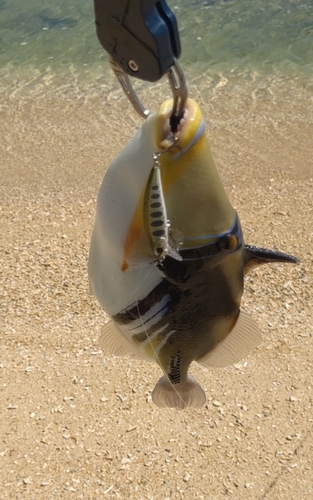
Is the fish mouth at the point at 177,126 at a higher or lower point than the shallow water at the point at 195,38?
higher

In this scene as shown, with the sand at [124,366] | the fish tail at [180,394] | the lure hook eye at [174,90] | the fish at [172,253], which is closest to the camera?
the lure hook eye at [174,90]

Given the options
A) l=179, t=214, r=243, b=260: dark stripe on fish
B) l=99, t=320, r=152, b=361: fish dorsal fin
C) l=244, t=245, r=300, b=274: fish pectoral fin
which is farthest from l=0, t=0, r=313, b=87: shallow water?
l=179, t=214, r=243, b=260: dark stripe on fish

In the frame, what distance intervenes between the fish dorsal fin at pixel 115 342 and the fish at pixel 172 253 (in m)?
0.04

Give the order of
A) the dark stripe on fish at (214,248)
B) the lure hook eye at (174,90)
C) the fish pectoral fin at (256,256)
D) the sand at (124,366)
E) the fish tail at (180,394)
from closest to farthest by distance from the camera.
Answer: the lure hook eye at (174,90), the dark stripe on fish at (214,248), the fish pectoral fin at (256,256), the fish tail at (180,394), the sand at (124,366)

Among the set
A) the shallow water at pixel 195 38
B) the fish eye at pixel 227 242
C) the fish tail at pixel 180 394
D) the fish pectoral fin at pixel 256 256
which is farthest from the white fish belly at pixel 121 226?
the shallow water at pixel 195 38

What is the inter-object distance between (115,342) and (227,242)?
0.61m

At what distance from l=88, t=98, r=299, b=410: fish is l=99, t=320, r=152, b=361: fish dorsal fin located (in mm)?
37

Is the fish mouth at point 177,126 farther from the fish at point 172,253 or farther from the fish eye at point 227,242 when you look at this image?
the fish eye at point 227,242

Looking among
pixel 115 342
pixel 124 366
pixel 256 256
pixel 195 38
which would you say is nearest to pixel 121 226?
pixel 256 256

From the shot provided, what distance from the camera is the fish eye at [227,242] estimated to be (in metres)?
1.43

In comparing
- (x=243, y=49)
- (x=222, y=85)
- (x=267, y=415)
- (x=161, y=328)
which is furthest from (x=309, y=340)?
(x=243, y=49)

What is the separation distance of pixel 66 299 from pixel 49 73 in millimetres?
4465

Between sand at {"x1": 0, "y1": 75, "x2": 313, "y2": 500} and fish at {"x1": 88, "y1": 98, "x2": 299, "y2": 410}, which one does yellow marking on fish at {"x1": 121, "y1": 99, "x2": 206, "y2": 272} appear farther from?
sand at {"x1": 0, "y1": 75, "x2": 313, "y2": 500}

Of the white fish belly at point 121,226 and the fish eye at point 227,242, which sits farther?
the fish eye at point 227,242
